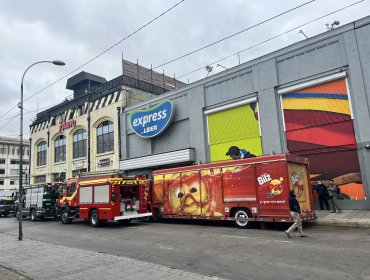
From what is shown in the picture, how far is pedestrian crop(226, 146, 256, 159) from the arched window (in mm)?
31265

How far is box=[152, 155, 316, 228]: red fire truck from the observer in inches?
572

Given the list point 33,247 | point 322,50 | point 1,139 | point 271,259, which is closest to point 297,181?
point 271,259

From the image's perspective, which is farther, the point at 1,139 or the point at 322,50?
the point at 1,139

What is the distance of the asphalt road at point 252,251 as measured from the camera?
746 cm

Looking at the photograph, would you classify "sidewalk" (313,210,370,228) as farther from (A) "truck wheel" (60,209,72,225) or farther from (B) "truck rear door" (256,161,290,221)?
(A) "truck wheel" (60,209,72,225)

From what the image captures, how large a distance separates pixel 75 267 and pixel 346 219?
12278mm

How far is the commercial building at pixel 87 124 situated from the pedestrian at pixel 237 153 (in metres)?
13.6

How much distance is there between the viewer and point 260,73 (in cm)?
2234

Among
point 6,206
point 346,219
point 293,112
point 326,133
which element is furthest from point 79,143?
point 346,219

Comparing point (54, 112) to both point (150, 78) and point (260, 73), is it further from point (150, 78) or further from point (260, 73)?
point (260, 73)

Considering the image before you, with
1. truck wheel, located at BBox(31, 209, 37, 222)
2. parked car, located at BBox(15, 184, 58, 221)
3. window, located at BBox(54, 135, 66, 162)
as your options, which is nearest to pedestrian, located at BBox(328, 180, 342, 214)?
parked car, located at BBox(15, 184, 58, 221)

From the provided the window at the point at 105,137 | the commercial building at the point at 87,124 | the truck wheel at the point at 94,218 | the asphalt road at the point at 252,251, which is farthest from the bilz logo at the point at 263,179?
the window at the point at 105,137

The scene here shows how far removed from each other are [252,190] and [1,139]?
3964 inches

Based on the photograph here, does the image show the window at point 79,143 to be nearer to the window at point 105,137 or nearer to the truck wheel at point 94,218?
the window at point 105,137
